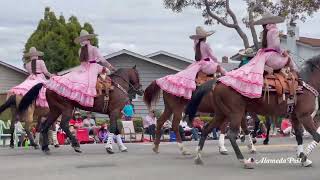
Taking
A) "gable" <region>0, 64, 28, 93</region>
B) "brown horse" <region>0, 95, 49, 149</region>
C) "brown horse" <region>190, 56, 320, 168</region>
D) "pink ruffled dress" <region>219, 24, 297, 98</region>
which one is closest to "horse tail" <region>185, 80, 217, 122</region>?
"brown horse" <region>190, 56, 320, 168</region>

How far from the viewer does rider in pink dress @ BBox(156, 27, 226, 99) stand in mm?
13734

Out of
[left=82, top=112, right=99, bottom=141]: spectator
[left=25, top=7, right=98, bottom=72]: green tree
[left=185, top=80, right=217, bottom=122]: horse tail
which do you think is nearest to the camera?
[left=185, top=80, right=217, bottom=122]: horse tail

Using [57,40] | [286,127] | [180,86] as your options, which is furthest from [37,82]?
[57,40]

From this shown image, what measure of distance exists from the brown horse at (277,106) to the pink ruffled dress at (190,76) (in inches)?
86.1

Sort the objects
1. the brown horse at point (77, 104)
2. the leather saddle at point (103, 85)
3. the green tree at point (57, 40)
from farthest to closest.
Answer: the green tree at point (57, 40) < the brown horse at point (77, 104) < the leather saddle at point (103, 85)

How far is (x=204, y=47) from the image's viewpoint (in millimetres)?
13875

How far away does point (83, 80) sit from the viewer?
14.1 m

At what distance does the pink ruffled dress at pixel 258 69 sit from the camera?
10.8 metres

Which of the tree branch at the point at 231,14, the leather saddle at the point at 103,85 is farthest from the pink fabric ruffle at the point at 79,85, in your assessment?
the tree branch at the point at 231,14

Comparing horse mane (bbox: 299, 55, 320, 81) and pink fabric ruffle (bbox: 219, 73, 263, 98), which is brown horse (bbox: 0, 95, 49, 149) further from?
horse mane (bbox: 299, 55, 320, 81)

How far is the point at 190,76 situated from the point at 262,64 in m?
3.06

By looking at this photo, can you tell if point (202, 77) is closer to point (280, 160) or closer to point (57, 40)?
point (280, 160)

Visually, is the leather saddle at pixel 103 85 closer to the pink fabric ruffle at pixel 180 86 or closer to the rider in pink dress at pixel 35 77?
the pink fabric ruffle at pixel 180 86

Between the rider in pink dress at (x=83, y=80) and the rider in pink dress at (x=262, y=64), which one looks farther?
the rider in pink dress at (x=83, y=80)
